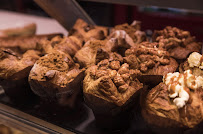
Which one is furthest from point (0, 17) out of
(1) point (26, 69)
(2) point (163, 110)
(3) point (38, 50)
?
(2) point (163, 110)

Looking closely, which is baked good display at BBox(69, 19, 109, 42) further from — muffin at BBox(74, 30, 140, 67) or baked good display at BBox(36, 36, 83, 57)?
muffin at BBox(74, 30, 140, 67)

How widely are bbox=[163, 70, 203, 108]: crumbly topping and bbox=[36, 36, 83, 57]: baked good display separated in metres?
0.65

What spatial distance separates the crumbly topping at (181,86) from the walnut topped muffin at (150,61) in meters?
0.15

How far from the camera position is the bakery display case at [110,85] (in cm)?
91

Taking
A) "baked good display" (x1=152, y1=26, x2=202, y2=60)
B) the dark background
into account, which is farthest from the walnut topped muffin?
Result: the dark background

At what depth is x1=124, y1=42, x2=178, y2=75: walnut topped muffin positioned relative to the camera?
3.63 feet

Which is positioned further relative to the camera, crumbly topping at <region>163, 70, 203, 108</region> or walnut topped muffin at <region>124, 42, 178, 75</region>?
walnut topped muffin at <region>124, 42, 178, 75</region>

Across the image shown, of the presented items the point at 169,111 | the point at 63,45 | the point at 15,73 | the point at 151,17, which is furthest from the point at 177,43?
the point at 151,17

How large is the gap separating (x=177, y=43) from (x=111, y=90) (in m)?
0.58

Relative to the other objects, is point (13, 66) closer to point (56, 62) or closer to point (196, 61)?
point (56, 62)

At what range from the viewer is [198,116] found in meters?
0.88

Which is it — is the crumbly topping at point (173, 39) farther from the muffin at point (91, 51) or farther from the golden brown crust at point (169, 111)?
the golden brown crust at point (169, 111)

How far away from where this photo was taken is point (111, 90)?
3.15 feet

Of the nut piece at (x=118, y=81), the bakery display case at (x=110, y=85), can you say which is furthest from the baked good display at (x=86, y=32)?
the nut piece at (x=118, y=81)
